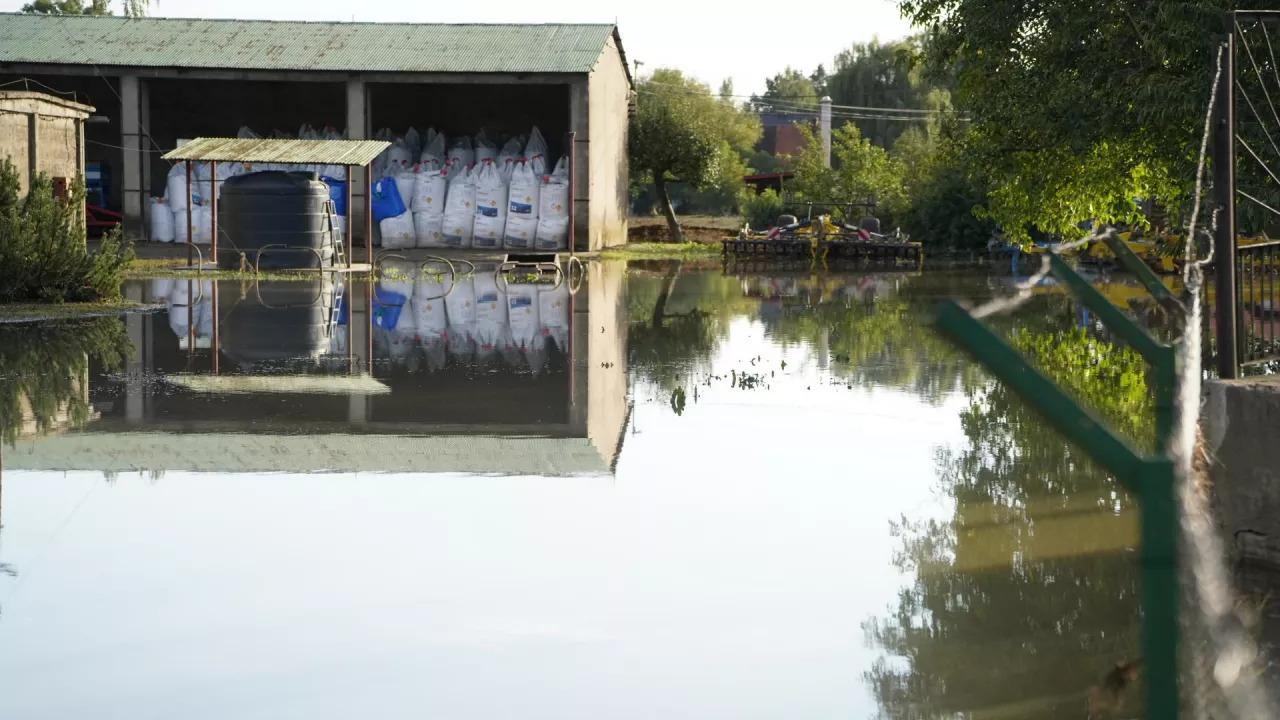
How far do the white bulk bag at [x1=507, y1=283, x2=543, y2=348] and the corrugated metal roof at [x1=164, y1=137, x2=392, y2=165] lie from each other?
388 centimetres

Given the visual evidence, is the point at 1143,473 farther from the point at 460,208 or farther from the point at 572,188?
the point at 460,208

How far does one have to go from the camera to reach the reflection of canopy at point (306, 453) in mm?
8586

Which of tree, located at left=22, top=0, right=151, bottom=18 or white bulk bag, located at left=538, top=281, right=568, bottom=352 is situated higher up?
tree, located at left=22, top=0, right=151, bottom=18

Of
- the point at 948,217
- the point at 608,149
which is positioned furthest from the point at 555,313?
the point at 948,217

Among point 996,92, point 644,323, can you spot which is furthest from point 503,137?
point 996,92

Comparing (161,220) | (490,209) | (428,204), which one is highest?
(428,204)

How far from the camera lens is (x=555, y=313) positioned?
19.3 meters

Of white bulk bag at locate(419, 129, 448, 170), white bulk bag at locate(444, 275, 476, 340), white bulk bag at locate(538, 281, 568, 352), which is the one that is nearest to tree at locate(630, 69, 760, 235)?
white bulk bag at locate(419, 129, 448, 170)

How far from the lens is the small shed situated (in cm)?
2059

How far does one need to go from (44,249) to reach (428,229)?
18.3 meters

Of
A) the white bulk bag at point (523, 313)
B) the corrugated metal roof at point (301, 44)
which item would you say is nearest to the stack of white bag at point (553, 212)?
the corrugated metal roof at point (301, 44)

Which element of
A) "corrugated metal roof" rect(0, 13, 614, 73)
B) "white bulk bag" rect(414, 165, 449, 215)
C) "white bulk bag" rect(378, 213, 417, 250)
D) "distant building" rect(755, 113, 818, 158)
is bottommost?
"white bulk bag" rect(378, 213, 417, 250)

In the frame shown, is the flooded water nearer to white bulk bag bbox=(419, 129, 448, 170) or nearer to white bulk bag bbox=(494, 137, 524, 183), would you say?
white bulk bag bbox=(494, 137, 524, 183)

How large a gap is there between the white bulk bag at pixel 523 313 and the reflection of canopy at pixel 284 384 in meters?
3.01
